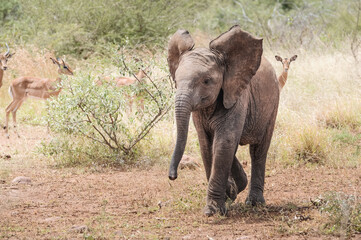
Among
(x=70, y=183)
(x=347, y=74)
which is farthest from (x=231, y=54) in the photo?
(x=347, y=74)

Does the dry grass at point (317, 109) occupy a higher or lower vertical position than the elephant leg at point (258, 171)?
higher

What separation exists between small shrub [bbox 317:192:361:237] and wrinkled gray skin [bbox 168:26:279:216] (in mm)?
996

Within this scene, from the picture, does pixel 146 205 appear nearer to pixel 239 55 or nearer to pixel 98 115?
pixel 239 55

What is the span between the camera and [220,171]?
534 cm

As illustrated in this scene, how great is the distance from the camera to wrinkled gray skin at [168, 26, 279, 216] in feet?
16.4

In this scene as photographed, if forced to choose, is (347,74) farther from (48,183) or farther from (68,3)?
(68,3)

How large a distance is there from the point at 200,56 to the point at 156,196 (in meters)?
2.09

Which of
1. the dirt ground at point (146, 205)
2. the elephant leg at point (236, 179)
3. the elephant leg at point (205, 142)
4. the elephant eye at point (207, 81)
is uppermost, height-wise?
the elephant eye at point (207, 81)

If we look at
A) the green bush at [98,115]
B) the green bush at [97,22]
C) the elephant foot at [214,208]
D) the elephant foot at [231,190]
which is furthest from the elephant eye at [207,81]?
the green bush at [97,22]

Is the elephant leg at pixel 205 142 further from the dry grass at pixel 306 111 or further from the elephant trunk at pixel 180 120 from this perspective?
the dry grass at pixel 306 111

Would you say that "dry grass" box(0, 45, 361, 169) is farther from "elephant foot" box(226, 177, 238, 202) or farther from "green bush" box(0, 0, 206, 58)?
"elephant foot" box(226, 177, 238, 202)

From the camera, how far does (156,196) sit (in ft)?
21.7

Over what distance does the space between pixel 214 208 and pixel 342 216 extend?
1.22 meters

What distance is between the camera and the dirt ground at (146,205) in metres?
5.02
